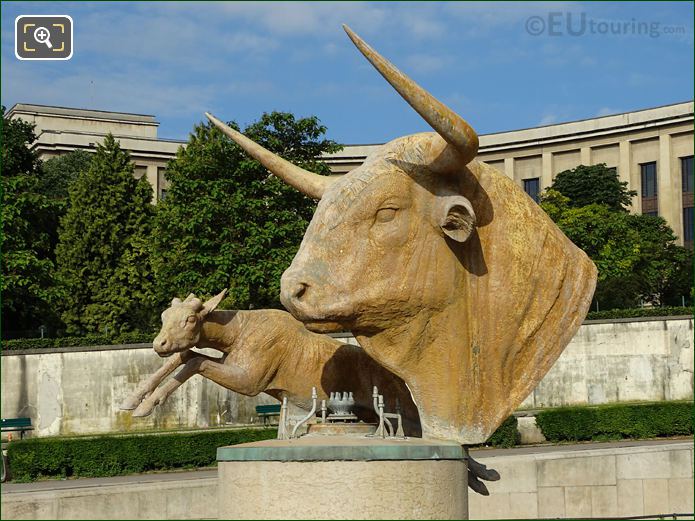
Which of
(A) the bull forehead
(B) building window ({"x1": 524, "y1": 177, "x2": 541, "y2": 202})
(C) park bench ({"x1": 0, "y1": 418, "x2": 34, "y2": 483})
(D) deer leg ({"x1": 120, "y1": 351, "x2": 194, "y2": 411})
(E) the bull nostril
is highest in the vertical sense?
(B) building window ({"x1": 524, "y1": 177, "x2": 541, "y2": 202})

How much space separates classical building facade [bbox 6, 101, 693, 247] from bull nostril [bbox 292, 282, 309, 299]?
54079 mm

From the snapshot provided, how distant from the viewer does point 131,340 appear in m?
33.6

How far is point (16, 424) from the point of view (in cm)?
2984

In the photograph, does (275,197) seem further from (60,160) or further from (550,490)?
(60,160)

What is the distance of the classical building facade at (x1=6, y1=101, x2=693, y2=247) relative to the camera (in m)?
63.2

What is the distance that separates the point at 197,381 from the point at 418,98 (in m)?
25.1

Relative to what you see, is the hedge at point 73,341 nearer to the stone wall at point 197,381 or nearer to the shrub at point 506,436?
the stone wall at point 197,381

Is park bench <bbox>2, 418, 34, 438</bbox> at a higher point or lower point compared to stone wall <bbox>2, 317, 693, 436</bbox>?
lower

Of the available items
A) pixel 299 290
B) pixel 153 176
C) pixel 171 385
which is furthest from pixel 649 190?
pixel 299 290

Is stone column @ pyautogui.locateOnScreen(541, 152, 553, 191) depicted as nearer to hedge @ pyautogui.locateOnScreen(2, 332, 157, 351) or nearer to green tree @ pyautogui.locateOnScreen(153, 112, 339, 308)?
green tree @ pyautogui.locateOnScreen(153, 112, 339, 308)

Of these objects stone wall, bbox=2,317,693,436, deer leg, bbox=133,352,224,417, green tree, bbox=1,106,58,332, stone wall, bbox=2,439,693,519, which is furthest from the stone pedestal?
green tree, bbox=1,106,58,332

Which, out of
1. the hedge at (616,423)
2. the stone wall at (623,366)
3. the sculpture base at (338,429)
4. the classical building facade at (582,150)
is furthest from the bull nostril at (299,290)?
the classical building facade at (582,150)

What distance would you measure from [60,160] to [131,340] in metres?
29.7

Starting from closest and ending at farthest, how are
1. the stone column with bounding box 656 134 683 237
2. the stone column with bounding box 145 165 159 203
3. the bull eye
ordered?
the bull eye → the stone column with bounding box 656 134 683 237 → the stone column with bounding box 145 165 159 203
